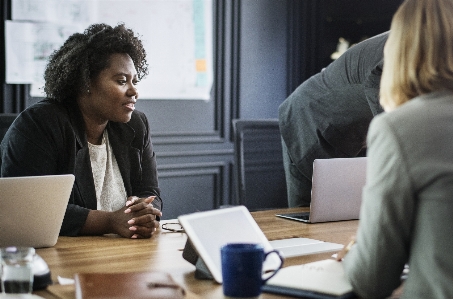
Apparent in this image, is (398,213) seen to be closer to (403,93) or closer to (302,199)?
(403,93)

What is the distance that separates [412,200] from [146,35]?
9.79 ft

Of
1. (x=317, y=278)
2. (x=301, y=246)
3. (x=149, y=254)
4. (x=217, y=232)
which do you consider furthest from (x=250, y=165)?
(x=317, y=278)

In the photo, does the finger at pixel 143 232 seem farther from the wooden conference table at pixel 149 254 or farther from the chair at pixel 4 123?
the chair at pixel 4 123

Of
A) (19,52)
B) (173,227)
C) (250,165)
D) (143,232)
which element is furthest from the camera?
(19,52)

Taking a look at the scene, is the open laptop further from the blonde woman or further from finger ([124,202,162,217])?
the blonde woman

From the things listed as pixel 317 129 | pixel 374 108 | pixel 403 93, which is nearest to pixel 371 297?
pixel 403 93

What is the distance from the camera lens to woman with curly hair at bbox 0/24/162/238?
80.6 inches

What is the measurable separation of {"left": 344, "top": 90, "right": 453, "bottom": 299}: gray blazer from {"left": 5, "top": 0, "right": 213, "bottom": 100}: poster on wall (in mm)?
2541

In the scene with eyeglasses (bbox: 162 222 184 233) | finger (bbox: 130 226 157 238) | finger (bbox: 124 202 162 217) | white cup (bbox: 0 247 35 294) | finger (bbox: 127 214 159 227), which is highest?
white cup (bbox: 0 247 35 294)

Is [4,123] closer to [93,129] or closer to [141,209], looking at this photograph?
[93,129]

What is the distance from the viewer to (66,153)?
2107 millimetres

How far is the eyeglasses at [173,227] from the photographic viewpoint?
6.19 feet

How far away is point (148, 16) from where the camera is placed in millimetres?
3814

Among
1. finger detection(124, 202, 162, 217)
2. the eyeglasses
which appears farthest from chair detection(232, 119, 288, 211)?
finger detection(124, 202, 162, 217)
